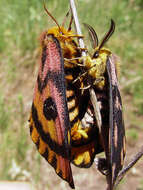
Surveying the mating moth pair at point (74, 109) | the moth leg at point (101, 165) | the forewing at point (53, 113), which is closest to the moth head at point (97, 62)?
the mating moth pair at point (74, 109)

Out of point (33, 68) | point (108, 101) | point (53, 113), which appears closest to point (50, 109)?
point (53, 113)

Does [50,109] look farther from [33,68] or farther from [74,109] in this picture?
[33,68]

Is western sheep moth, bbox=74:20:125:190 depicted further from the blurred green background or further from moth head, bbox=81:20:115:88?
the blurred green background

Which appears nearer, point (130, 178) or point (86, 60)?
point (86, 60)

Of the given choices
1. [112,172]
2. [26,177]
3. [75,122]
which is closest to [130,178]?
[26,177]

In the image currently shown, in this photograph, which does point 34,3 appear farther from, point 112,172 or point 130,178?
point 112,172

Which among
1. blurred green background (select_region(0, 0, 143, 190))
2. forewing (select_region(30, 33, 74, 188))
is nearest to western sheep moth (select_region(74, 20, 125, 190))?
forewing (select_region(30, 33, 74, 188))
